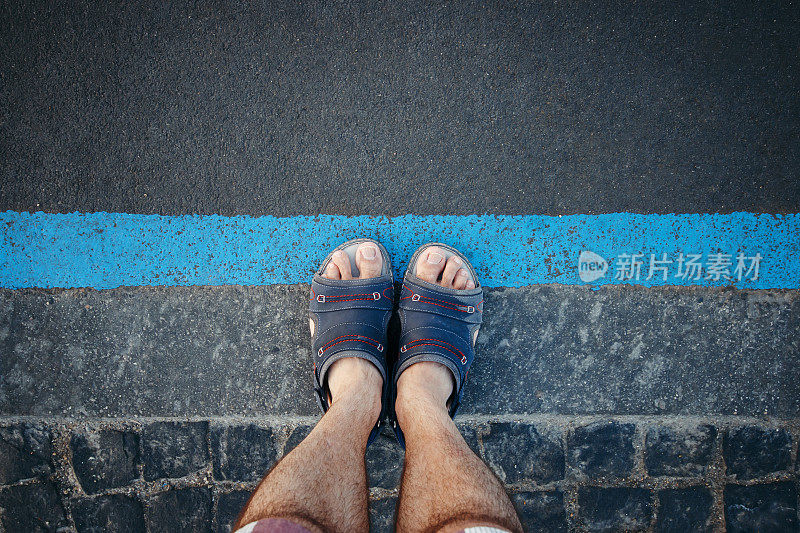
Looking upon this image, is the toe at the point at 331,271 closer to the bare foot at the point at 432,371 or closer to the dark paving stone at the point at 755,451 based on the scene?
the bare foot at the point at 432,371

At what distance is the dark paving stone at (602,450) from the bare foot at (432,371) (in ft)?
2.45

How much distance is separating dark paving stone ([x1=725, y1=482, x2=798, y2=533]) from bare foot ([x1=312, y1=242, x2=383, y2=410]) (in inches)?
74.8

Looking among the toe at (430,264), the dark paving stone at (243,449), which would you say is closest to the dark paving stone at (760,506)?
the toe at (430,264)

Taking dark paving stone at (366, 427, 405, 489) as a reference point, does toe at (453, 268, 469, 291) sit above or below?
above

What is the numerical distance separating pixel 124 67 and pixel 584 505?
318 cm

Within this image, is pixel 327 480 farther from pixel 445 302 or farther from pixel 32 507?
pixel 32 507

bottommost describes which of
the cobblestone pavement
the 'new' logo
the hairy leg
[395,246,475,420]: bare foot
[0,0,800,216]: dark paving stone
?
the cobblestone pavement

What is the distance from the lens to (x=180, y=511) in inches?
82.7

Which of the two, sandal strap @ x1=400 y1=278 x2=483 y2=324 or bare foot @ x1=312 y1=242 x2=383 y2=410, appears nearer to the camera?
bare foot @ x1=312 y1=242 x2=383 y2=410

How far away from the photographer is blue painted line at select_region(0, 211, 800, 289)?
2.05 m

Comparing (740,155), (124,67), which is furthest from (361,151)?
(740,155)

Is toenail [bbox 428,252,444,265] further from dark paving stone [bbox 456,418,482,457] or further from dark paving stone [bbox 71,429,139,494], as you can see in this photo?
dark paving stone [bbox 71,429,139,494]

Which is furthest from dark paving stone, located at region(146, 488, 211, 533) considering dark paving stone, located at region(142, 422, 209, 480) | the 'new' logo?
the 'new' logo

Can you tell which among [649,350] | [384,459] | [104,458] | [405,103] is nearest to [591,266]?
[649,350]
